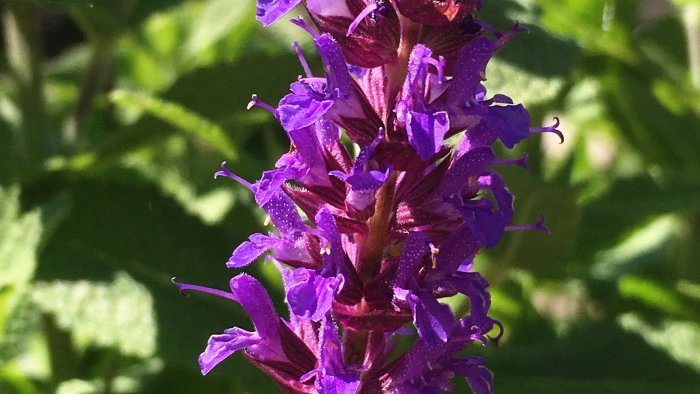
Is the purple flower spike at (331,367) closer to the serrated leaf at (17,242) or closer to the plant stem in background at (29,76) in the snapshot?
the serrated leaf at (17,242)

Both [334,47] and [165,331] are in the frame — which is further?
[165,331]

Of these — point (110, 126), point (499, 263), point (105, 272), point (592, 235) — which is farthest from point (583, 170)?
point (105, 272)

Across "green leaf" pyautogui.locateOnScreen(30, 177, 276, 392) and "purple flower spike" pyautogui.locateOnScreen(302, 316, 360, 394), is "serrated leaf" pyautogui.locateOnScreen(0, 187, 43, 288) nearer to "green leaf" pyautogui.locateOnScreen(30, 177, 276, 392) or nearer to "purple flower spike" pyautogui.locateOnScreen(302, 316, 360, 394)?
"green leaf" pyautogui.locateOnScreen(30, 177, 276, 392)

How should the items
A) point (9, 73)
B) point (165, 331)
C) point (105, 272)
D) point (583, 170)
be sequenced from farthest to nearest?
1. point (583, 170)
2. point (9, 73)
3. point (105, 272)
4. point (165, 331)

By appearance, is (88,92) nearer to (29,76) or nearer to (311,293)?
(29,76)

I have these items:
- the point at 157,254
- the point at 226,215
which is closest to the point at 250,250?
the point at 157,254

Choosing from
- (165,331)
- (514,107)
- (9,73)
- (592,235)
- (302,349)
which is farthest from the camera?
(592,235)

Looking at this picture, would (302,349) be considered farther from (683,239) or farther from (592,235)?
(683,239)
